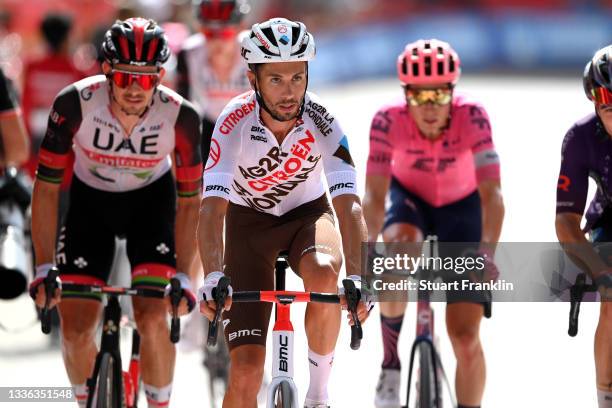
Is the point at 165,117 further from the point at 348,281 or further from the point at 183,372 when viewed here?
the point at 183,372

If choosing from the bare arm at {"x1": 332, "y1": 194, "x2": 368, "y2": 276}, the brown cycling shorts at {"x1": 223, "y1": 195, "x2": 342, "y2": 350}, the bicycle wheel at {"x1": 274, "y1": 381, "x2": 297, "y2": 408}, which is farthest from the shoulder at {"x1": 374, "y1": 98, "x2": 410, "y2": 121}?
the bicycle wheel at {"x1": 274, "y1": 381, "x2": 297, "y2": 408}

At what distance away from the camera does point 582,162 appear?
20.8 feet

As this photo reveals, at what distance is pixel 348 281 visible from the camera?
18.2 ft

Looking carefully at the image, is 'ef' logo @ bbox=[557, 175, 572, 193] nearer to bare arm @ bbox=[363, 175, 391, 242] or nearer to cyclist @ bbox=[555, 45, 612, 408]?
cyclist @ bbox=[555, 45, 612, 408]

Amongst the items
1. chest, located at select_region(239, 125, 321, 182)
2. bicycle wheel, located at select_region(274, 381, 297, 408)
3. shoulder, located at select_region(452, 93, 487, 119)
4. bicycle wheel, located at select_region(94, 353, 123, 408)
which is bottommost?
bicycle wheel, located at select_region(274, 381, 297, 408)

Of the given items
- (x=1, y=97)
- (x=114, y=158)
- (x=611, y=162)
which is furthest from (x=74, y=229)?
(x=611, y=162)

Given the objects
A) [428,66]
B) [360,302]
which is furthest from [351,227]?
[428,66]

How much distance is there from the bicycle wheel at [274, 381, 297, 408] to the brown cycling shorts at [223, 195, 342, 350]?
271 mm

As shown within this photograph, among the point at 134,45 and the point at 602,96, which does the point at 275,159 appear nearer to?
the point at 134,45

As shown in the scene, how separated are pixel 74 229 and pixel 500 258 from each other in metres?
2.26

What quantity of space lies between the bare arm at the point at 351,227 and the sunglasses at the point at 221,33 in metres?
3.68

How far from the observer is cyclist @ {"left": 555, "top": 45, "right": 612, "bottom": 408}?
6.14m

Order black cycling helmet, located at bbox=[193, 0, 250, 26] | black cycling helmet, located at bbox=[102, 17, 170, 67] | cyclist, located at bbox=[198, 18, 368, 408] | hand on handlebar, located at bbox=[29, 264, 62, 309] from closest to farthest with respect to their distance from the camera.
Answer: cyclist, located at bbox=[198, 18, 368, 408] → hand on handlebar, located at bbox=[29, 264, 62, 309] → black cycling helmet, located at bbox=[102, 17, 170, 67] → black cycling helmet, located at bbox=[193, 0, 250, 26]

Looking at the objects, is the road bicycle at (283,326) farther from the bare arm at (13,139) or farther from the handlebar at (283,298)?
the bare arm at (13,139)
